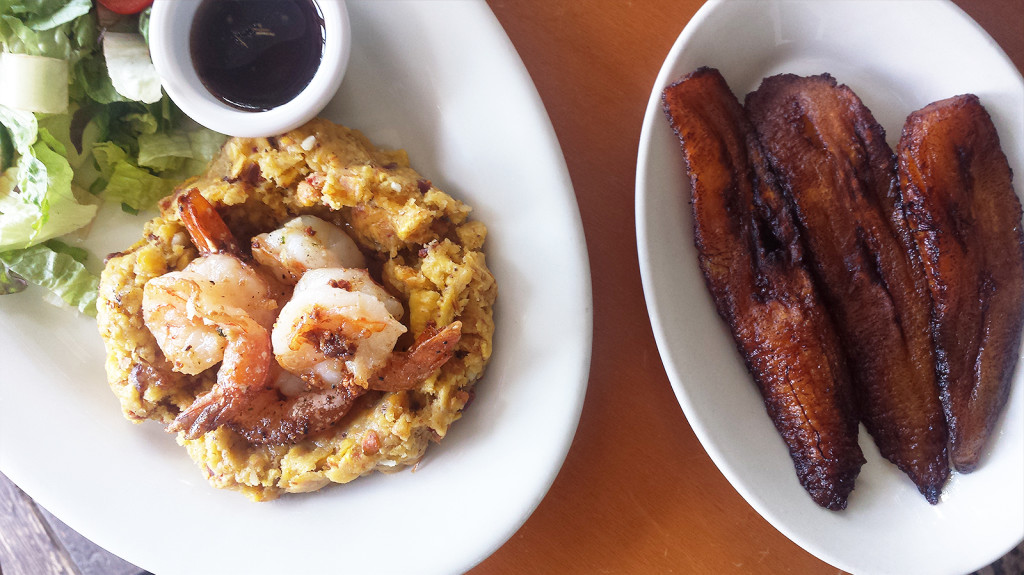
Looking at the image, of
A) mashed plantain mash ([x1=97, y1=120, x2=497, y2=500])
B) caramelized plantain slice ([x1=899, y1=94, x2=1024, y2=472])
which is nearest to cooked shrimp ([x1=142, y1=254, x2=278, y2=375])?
mashed plantain mash ([x1=97, y1=120, x2=497, y2=500])

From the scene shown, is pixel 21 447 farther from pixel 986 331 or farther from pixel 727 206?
pixel 986 331

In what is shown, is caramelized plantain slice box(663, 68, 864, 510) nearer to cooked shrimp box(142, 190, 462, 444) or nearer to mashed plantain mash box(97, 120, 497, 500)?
mashed plantain mash box(97, 120, 497, 500)

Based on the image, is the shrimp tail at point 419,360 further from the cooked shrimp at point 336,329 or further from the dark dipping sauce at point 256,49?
the dark dipping sauce at point 256,49

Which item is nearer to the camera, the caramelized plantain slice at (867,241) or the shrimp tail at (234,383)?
the shrimp tail at (234,383)

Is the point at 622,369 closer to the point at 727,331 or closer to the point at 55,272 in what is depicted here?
the point at 727,331

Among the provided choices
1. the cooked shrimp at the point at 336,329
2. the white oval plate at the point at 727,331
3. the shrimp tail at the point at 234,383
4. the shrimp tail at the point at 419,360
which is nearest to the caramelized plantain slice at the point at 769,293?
the white oval plate at the point at 727,331

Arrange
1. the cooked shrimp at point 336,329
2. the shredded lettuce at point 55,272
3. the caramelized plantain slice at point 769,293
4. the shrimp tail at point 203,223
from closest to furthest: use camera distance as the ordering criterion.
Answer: the cooked shrimp at point 336,329
the shrimp tail at point 203,223
the caramelized plantain slice at point 769,293
the shredded lettuce at point 55,272

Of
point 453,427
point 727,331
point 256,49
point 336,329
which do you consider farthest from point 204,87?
point 727,331
